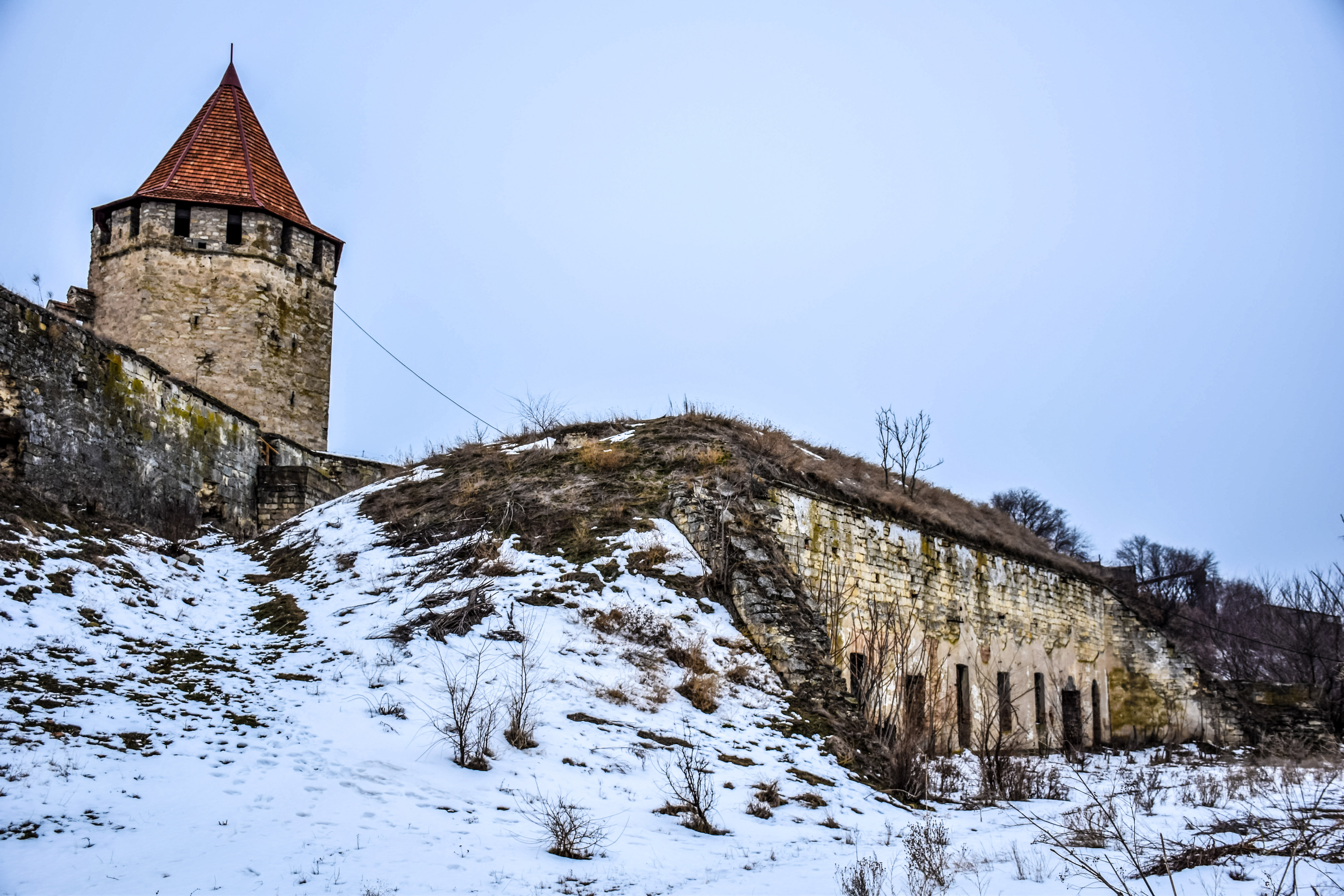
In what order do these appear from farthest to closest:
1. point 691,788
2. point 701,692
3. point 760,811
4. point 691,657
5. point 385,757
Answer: point 691,657
point 701,692
point 760,811
point 385,757
point 691,788

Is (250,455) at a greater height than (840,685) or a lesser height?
greater

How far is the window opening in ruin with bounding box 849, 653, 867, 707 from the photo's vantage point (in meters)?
13.4

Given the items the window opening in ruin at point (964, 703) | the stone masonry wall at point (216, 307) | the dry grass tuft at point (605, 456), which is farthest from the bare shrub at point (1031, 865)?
the stone masonry wall at point (216, 307)

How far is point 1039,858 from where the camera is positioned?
726 centimetres

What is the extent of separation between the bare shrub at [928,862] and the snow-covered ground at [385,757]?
0.17 m

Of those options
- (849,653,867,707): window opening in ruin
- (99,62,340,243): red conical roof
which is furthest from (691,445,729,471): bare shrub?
(99,62,340,243): red conical roof

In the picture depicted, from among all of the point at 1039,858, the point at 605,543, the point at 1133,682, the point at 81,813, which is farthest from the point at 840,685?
the point at 1133,682

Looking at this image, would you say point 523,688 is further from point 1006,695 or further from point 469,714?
point 1006,695

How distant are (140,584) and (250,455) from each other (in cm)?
892

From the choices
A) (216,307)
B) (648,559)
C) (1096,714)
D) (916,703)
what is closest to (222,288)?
(216,307)

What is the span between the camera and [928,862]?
6527 millimetres

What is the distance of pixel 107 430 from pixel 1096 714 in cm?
1975

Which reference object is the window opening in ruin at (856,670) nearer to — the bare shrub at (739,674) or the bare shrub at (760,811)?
the bare shrub at (739,674)

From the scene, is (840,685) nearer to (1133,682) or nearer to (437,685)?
(437,685)
